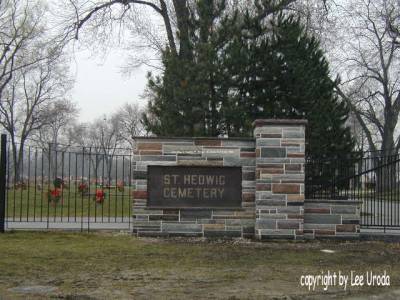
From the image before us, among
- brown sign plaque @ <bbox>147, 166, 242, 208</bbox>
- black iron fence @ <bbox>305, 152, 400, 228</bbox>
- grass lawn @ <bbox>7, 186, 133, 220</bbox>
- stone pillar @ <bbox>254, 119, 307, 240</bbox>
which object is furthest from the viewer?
grass lawn @ <bbox>7, 186, 133, 220</bbox>

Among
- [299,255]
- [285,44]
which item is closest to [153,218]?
[299,255]

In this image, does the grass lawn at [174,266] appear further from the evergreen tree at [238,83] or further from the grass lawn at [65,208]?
the evergreen tree at [238,83]

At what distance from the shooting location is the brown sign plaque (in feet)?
33.5

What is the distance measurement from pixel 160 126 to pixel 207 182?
10.1ft

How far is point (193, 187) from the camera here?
10.2m

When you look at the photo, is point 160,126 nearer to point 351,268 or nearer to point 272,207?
point 272,207

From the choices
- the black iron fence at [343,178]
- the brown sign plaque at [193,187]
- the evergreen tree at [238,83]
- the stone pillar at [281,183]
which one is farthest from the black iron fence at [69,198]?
the black iron fence at [343,178]

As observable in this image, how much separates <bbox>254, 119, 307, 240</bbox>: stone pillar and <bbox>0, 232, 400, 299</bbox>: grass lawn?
0.34 meters

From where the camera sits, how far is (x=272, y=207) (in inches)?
388

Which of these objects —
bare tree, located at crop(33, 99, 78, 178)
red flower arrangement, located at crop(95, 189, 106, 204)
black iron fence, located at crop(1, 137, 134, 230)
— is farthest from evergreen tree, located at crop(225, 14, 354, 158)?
bare tree, located at crop(33, 99, 78, 178)

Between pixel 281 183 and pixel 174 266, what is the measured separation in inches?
126

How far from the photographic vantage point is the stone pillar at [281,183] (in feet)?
32.4

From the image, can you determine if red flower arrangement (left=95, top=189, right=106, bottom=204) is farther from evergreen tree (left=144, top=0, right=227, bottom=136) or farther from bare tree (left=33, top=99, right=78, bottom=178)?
bare tree (left=33, top=99, right=78, bottom=178)

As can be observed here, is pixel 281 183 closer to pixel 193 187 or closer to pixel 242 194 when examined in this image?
pixel 242 194
